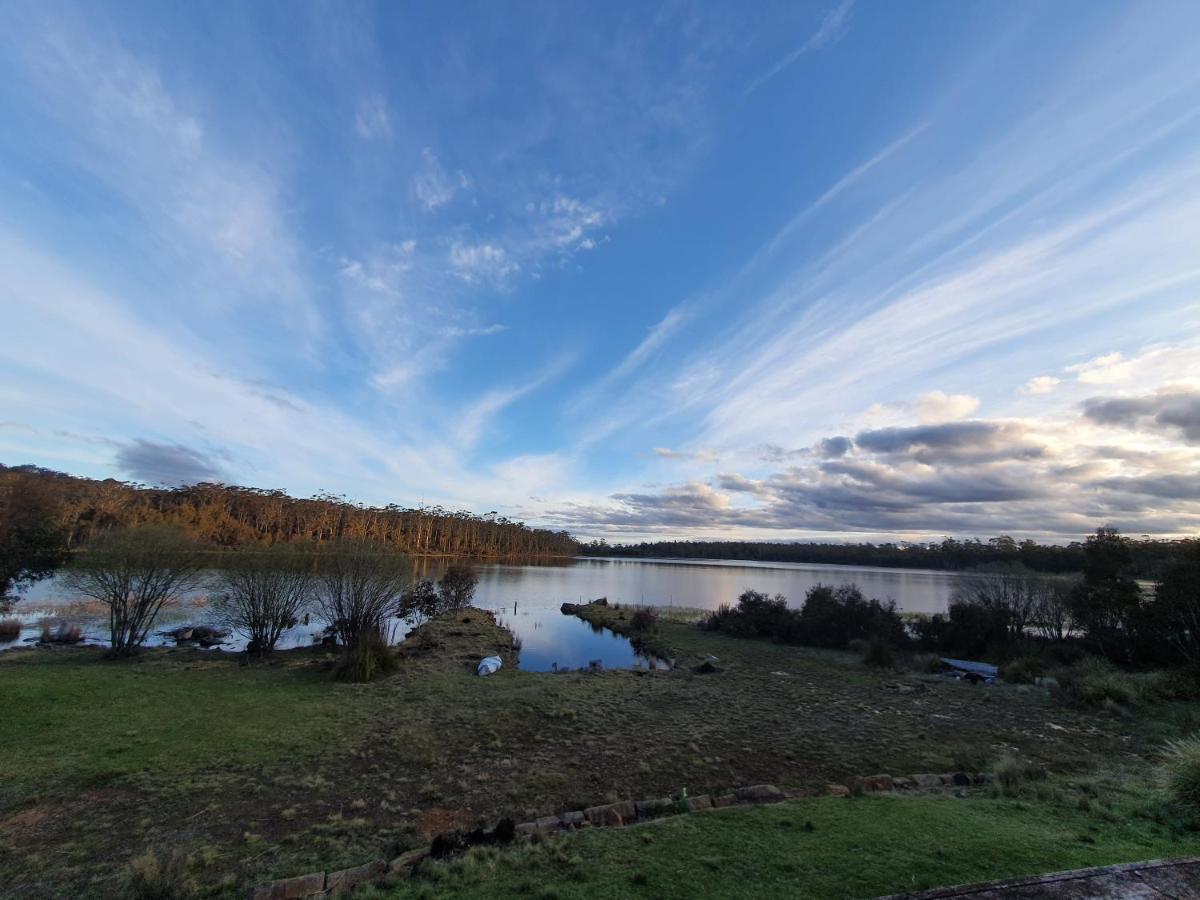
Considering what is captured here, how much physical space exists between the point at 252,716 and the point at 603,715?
8.06m

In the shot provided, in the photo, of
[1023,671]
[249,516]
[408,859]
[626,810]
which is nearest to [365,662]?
[408,859]

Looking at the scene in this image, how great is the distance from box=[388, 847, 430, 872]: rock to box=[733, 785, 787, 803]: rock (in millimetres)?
4339

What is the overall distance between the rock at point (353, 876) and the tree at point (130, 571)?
61.2 ft

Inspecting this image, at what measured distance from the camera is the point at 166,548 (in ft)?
61.4

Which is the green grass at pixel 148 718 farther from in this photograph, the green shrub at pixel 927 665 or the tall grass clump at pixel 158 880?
the green shrub at pixel 927 665

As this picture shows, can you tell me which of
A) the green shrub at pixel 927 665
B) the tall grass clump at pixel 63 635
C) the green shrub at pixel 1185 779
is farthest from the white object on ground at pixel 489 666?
the tall grass clump at pixel 63 635

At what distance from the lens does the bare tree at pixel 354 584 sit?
65.8 feet

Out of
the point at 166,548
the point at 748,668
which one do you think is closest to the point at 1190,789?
the point at 748,668

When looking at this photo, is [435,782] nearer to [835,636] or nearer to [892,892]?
[892,892]

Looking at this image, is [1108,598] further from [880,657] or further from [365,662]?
[365,662]

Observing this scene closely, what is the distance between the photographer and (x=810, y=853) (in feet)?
17.4

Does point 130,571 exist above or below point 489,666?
above

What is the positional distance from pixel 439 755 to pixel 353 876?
189 inches

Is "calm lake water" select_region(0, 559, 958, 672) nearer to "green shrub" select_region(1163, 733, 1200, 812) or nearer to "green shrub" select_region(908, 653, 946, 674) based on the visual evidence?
"green shrub" select_region(908, 653, 946, 674)
